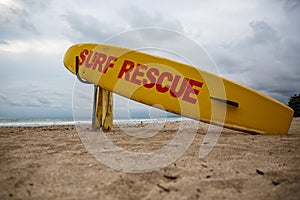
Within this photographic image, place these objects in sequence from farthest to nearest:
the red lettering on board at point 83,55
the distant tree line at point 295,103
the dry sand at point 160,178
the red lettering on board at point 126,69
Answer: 1. the distant tree line at point 295,103
2. the red lettering on board at point 83,55
3. the red lettering on board at point 126,69
4. the dry sand at point 160,178

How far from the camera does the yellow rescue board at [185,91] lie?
2359mm

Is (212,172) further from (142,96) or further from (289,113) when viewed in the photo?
(289,113)

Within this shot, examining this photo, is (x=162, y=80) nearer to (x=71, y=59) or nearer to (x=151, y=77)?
(x=151, y=77)

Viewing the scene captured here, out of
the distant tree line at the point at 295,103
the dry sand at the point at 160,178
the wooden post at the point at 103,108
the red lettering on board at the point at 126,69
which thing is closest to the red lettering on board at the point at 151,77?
the red lettering on board at the point at 126,69

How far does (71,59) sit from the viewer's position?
3.01 metres

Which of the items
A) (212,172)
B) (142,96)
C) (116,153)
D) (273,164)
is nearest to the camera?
(212,172)

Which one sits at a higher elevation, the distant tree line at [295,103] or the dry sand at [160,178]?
the distant tree line at [295,103]

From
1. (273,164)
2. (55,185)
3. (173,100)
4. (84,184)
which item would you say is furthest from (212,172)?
(173,100)

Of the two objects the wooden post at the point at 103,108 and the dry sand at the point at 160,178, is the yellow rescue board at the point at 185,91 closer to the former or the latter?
the wooden post at the point at 103,108

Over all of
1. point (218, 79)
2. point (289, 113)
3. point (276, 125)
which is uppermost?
point (218, 79)

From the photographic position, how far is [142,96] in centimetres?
259

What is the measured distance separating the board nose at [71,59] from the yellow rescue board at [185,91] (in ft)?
0.94

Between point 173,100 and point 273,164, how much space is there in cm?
143

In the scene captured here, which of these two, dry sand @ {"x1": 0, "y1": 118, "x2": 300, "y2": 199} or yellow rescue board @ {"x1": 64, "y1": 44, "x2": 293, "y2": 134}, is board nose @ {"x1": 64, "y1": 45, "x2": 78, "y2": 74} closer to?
yellow rescue board @ {"x1": 64, "y1": 44, "x2": 293, "y2": 134}
